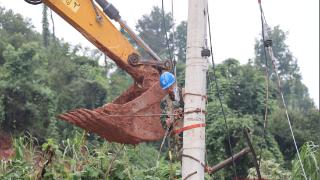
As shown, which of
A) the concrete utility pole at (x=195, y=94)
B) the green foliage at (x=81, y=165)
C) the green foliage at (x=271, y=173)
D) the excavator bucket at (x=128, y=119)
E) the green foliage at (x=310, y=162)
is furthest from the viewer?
the green foliage at (x=271, y=173)

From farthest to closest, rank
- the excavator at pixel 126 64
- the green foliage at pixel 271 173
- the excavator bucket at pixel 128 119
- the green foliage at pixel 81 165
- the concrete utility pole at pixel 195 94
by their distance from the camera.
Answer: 1. the green foliage at pixel 271 173
2. the green foliage at pixel 81 165
3. the excavator at pixel 126 64
4. the excavator bucket at pixel 128 119
5. the concrete utility pole at pixel 195 94

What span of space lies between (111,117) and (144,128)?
33 centimetres

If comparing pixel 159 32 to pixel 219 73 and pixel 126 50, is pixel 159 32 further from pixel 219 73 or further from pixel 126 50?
pixel 126 50

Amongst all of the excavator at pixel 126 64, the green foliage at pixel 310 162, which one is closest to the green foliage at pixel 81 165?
the green foliage at pixel 310 162

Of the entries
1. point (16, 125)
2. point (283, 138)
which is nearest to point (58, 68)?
point (16, 125)

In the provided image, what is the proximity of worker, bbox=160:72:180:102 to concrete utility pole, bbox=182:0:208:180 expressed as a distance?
19cm

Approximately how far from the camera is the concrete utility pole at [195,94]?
4.19 m

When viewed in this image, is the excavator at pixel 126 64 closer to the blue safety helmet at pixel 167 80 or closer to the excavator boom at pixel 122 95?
the excavator boom at pixel 122 95

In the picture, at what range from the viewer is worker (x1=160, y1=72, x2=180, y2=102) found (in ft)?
14.6

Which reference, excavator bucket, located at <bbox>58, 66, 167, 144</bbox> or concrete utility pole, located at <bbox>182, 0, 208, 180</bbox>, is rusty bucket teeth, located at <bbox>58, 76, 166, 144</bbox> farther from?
concrete utility pole, located at <bbox>182, 0, 208, 180</bbox>

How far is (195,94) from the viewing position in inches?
168

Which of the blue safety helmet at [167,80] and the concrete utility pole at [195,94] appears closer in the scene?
the concrete utility pole at [195,94]

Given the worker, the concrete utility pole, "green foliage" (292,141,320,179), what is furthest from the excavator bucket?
"green foliage" (292,141,320,179)

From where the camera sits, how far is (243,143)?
60.8 ft
